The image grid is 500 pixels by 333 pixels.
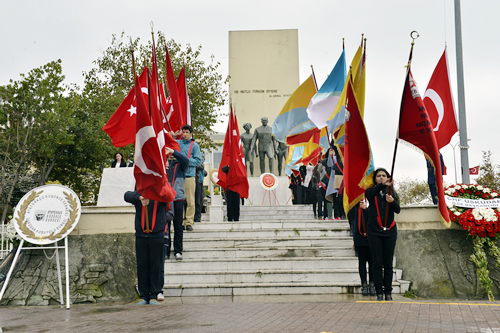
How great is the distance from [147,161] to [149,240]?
1057mm

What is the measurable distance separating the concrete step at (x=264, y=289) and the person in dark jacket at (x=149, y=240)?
3.64ft

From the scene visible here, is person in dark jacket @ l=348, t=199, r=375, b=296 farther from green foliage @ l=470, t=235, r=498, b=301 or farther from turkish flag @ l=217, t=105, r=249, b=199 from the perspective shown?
turkish flag @ l=217, t=105, r=249, b=199

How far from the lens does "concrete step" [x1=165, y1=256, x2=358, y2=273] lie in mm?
8805

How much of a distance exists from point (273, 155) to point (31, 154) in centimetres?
1162

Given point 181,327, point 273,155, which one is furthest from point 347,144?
point 273,155

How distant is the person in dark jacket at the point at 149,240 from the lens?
691cm

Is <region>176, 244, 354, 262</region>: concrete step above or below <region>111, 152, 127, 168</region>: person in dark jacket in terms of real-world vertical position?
below

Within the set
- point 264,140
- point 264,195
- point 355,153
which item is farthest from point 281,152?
point 355,153

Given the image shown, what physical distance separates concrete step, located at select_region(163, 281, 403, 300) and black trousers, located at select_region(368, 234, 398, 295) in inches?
40.3

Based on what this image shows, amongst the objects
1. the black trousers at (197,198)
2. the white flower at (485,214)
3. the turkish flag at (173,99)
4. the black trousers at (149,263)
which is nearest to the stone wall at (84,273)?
the black trousers at (149,263)

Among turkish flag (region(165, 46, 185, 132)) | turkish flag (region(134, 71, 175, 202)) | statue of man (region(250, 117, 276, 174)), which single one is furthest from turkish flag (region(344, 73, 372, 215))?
statue of man (region(250, 117, 276, 174))

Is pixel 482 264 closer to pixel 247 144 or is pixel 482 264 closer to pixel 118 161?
pixel 118 161

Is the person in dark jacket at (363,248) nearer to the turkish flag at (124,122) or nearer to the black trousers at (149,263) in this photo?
the black trousers at (149,263)

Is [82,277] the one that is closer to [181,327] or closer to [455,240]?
[181,327]
